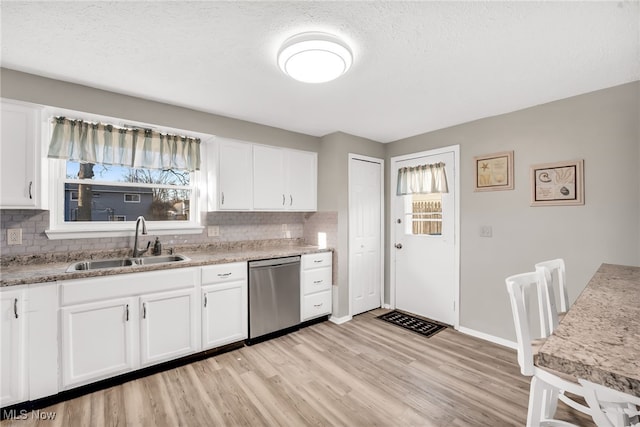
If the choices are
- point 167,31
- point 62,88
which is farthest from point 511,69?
point 62,88

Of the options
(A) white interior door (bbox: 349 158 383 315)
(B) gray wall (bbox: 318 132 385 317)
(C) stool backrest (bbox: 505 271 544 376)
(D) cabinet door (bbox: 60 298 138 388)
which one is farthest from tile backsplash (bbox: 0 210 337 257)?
(C) stool backrest (bbox: 505 271 544 376)

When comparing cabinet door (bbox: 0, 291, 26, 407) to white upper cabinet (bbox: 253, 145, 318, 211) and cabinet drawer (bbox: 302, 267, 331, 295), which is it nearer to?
white upper cabinet (bbox: 253, 145, 318, 211)

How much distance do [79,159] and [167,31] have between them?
5.04ft

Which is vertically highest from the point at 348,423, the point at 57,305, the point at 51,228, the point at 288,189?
the point at 288,189

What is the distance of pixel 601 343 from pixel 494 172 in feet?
8.38

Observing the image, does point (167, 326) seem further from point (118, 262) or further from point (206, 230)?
point (206, 230)

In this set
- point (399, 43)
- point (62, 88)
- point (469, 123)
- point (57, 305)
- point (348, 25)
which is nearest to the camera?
point (348, 25)

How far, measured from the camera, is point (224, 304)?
8.93 feet

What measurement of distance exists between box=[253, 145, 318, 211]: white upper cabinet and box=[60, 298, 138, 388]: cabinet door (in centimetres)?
159

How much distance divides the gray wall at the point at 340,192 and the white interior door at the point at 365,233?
0.31ft

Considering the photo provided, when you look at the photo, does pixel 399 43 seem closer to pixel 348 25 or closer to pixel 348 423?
pixel 348 25

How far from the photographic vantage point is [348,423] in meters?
1.81

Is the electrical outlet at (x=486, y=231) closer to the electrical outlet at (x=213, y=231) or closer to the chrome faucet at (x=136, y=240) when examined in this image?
the electrical outlet at (x=213, y=231)

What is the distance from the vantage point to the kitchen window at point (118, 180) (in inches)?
96.0
